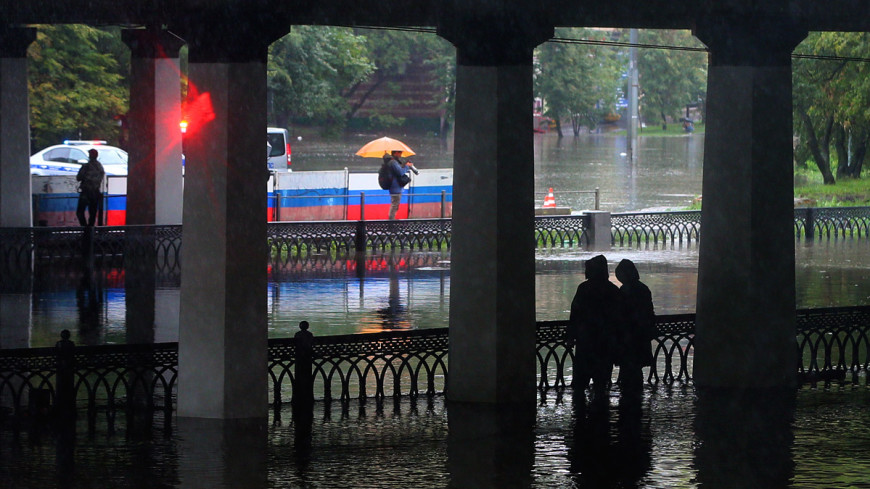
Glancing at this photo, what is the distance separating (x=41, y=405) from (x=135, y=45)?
12.9 metres

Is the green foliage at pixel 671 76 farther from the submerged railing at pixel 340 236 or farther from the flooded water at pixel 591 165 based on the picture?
the submerged railing at pixel 340 236

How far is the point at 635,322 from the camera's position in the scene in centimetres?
1311

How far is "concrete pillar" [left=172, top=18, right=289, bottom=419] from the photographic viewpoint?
502 inches

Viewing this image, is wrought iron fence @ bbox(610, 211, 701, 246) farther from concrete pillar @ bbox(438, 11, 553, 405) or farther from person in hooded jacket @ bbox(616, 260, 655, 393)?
person in hooded jacket @ bbox(616, 260, 655, 393)

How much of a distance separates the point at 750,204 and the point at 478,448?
475 centimetres

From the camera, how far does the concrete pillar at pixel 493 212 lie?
13.5 metres

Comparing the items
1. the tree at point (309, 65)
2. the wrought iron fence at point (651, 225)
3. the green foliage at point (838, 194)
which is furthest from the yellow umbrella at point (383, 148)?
the tree at point (309, 65)

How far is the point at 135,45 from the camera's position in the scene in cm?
2438

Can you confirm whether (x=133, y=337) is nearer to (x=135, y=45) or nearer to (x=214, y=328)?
(x=214, y=328)

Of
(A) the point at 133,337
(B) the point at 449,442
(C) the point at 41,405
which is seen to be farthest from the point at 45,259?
(B) the point at 449,442

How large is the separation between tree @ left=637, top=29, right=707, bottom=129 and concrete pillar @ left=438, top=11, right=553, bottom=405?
249 feet

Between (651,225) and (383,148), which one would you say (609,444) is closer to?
(651,225)

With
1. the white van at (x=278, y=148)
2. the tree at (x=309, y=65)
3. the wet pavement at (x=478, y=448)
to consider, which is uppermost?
the tree at (x=309, y=65)

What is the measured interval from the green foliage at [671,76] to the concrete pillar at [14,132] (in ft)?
226
